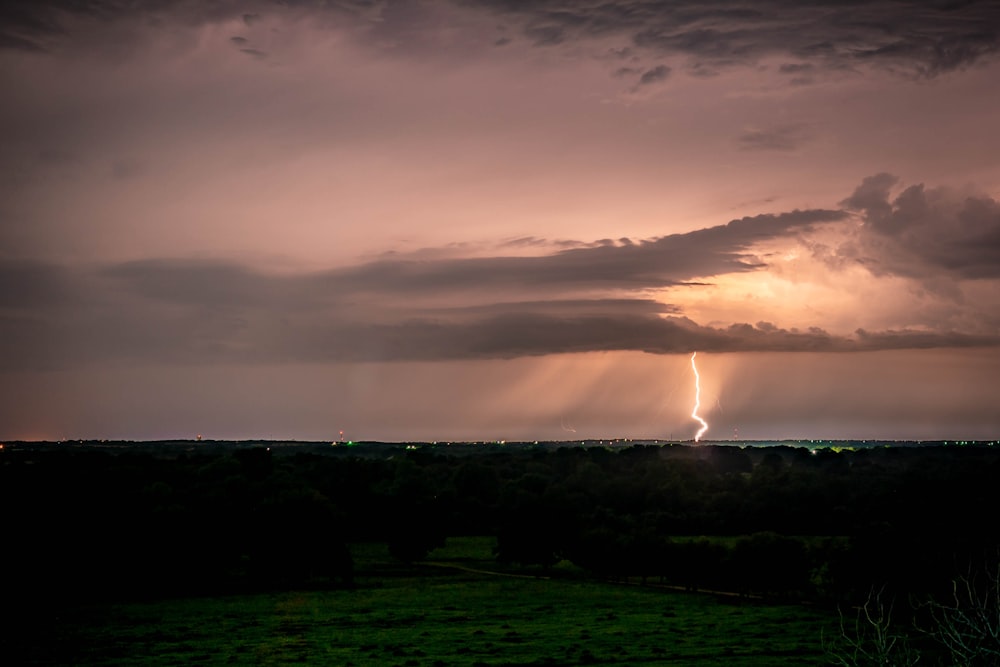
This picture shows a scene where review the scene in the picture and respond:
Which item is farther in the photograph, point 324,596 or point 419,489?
point 419,489

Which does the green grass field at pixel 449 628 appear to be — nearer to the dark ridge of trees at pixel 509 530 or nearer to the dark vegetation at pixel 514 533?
the dark vegetation at pixel 514 533

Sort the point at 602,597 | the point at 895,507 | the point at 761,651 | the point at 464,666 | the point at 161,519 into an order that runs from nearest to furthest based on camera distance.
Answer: the point at 464,666, the point at 761,651, the point at 602,597, the point at 161,519, the point at 895,507

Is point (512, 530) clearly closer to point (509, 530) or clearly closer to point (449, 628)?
point (509, 530)

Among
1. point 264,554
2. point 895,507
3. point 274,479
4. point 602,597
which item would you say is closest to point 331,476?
point 274,479

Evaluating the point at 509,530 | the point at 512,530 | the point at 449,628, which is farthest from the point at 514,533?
the point at 449,628

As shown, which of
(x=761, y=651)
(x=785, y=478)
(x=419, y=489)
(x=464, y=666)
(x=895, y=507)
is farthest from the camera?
(x=785, y=478)

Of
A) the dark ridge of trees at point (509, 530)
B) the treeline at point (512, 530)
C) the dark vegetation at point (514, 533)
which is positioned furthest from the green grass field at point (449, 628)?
the dark ridge of trees at point (509, 530)

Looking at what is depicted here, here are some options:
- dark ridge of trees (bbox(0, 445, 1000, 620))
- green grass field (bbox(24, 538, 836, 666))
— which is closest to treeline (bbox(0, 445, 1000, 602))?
dark ridge of trees (bbox(0, 445, 1000, 620))

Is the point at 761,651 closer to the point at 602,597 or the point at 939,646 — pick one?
the point at 939,646
